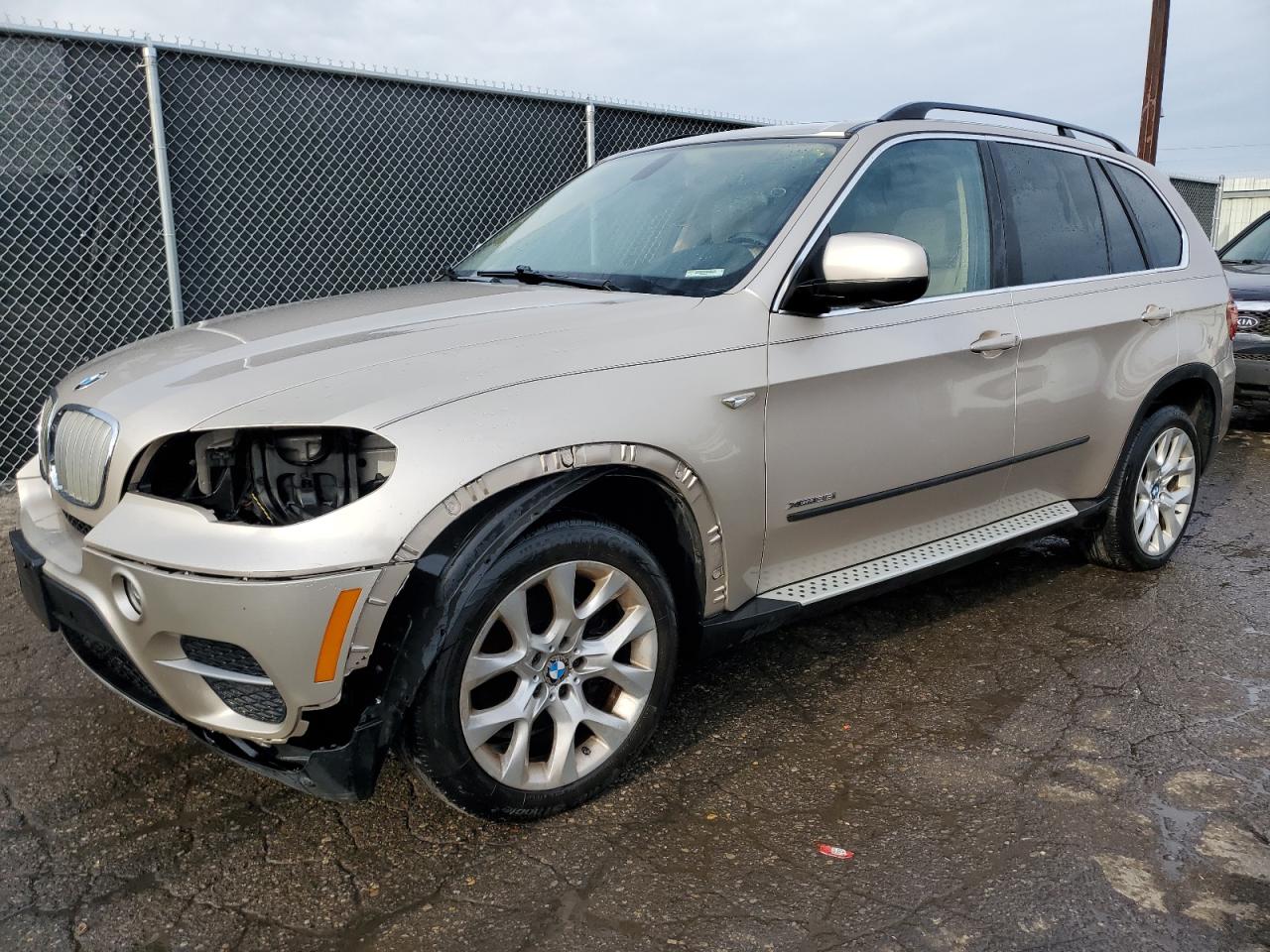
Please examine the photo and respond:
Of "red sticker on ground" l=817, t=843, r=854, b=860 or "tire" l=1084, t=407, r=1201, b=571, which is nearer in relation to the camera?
"red sticker on ground" l=817, t=843, r=854, b=860

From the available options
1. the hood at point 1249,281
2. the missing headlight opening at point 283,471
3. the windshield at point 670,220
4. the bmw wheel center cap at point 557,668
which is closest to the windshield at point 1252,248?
the hood at point 1249,281

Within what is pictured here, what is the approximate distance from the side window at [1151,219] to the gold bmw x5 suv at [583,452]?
1.39 ft

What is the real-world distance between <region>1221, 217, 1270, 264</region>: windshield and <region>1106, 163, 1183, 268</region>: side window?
5.13 meters

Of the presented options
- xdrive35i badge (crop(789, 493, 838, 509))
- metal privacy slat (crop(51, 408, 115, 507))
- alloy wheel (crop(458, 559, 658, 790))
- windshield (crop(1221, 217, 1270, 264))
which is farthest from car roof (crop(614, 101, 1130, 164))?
windshield (crop(1221, 217, 1270, 264))

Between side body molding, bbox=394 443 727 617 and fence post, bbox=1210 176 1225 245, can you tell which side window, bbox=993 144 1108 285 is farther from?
fence post, bbox=1210 176 1225 245

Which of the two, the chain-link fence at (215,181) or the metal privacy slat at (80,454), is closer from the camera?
the metal privacy slat at (80,454)

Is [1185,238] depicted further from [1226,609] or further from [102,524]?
[102,524]

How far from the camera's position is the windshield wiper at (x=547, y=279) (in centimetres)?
309

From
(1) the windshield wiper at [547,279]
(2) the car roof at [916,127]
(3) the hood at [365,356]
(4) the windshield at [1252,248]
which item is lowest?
(4) the windshield at [1252,248]

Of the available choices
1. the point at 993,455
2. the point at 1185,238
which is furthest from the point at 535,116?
the point at 993,455

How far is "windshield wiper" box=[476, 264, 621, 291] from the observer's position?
3086 mm

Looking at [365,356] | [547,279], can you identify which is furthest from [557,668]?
[547,279]

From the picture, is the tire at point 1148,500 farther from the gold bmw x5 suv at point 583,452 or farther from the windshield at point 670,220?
the windshield at point 670,220

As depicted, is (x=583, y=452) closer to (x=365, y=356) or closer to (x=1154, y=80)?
(x=365, y=356)
